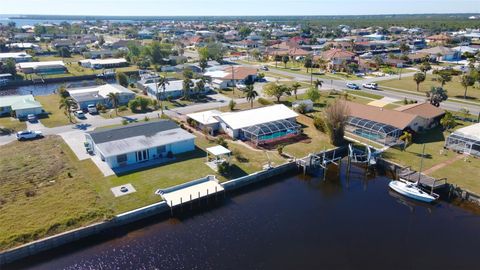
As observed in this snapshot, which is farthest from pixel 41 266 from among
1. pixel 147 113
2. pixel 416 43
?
pixel 416 43

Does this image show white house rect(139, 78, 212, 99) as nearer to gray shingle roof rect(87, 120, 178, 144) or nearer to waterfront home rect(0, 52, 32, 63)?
gray shingle roof rect(87, 120, 178, 144)

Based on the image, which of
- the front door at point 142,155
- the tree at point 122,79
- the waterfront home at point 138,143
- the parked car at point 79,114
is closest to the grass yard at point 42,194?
the waterfront home at point 138,143

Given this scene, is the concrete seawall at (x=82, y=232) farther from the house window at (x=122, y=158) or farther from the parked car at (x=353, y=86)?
the parked car at (x=353, y=86)

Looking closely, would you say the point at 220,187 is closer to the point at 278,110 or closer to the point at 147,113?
the point at 278,110

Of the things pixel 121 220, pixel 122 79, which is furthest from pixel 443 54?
pixel 121 220

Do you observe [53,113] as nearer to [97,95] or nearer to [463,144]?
[97,95]

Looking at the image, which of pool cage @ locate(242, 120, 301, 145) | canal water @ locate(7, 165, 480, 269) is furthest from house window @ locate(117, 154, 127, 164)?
pool cage @ locate(242, 120, 301, 145)
